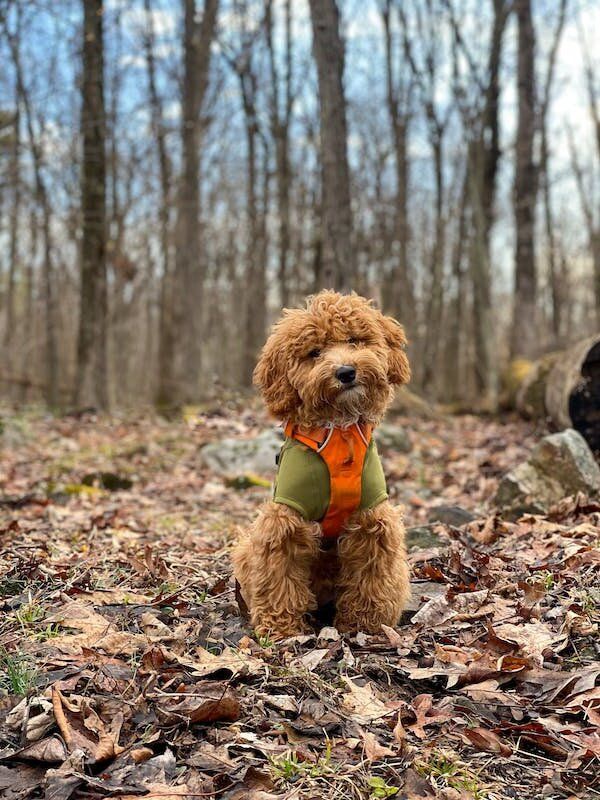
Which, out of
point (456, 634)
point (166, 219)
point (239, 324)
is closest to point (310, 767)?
point (456, 634)

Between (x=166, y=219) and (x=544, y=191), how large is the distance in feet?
46.2

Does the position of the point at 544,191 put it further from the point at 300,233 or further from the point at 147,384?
the point at 147,384

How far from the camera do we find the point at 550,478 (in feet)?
20.7

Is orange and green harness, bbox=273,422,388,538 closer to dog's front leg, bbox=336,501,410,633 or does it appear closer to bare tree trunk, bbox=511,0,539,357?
dog's front leg, bbox=336,501,410,633

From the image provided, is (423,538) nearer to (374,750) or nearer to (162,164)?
(374,750)

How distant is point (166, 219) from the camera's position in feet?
74.9

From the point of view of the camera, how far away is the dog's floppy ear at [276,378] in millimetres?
3922

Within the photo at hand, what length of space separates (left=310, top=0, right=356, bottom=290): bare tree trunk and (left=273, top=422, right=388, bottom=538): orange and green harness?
21.3ft

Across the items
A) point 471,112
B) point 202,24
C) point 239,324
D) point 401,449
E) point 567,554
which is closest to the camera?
point 567,554

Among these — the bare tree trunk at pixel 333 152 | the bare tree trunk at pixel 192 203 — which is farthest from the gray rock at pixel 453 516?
the bare tree trunk at pixel 192 203

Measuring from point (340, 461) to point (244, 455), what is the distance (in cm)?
574

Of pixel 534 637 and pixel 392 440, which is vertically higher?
pixel 392 440

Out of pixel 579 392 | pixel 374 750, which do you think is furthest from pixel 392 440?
pixel 374 750

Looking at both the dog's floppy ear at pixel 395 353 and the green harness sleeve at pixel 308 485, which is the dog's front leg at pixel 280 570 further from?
the dog's floppy ear at pixel 395 353
